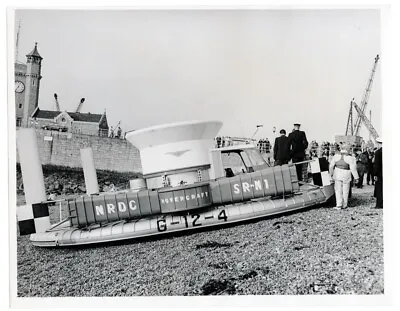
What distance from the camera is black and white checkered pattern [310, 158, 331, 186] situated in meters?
2.27

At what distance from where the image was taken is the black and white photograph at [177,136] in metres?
2.20

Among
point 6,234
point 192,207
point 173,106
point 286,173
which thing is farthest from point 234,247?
point 6,234

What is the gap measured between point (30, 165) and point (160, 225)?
2.61ft

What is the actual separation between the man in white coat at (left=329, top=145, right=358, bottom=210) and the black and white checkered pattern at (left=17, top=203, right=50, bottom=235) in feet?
5.39

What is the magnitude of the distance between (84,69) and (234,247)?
51.7 inches

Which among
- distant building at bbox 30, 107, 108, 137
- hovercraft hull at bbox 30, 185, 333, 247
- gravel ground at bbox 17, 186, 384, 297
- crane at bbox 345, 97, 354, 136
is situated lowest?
gravel ground at bbox 17, 186, 384, 297

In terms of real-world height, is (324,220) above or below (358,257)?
above

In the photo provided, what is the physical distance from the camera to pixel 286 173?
2230 mm

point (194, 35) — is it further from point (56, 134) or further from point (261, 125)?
point (56, 134)

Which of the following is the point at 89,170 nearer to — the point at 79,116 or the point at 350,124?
the point at 79,116

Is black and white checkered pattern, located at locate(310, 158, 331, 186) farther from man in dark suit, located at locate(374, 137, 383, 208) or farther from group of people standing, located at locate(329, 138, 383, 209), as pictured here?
man in dark suit, located at locate(374, 137, 383, 208)

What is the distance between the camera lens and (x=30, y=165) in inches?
86.5

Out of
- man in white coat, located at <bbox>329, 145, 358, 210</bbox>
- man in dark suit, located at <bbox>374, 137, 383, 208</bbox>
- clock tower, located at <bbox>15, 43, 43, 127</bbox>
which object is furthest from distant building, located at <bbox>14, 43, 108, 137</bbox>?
man in dark suit, located at <bbox>374, 137, 383, 208</bbox>

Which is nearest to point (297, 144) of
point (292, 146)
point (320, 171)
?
point (292, 146)
